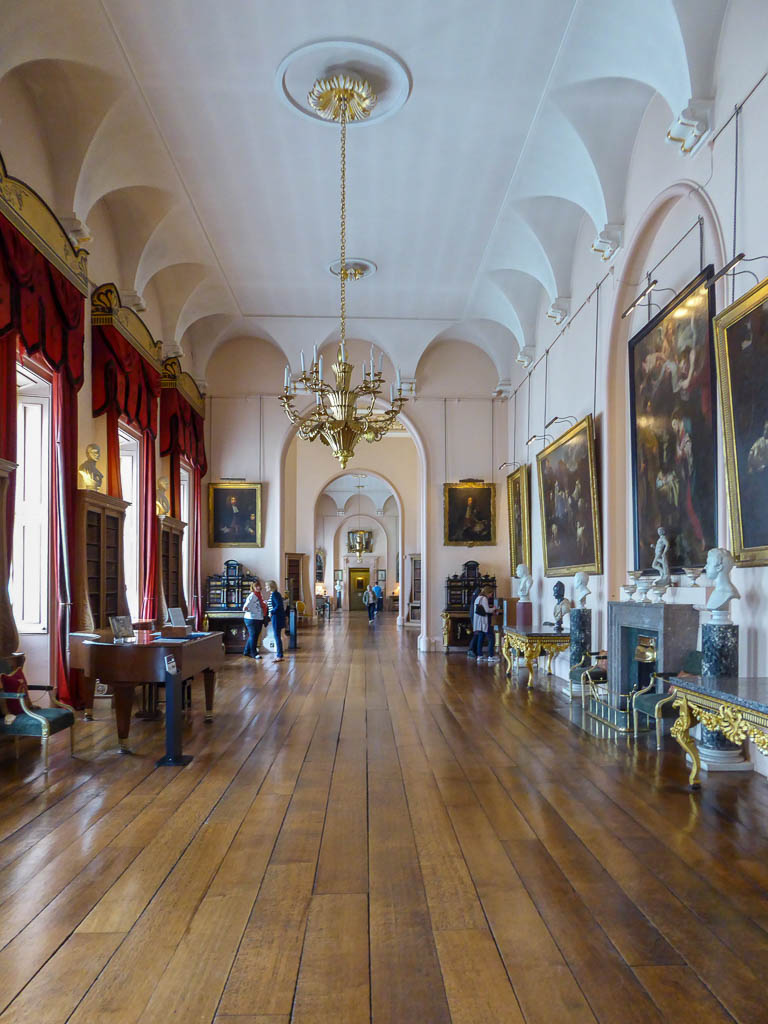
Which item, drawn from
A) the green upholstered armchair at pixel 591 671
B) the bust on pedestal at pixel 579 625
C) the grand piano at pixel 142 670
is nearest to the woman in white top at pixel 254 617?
the bust on pedestal at pixel 579 625

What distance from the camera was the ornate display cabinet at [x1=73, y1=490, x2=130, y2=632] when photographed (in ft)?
27.7

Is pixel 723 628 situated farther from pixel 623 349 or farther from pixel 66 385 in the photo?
pixel 66 385

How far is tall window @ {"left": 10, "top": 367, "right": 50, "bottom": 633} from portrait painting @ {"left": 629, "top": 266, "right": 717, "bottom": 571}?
6.54m

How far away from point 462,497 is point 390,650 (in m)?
3.51

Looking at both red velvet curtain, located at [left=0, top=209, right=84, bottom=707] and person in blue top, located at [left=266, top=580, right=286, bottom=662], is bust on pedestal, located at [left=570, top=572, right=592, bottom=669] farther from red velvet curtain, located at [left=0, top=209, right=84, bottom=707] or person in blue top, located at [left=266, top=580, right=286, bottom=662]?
red velvet curtain, located at [left=0, top=209, right=84, bottom=707]

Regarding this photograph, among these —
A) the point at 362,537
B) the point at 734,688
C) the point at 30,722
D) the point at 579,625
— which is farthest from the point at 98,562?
the point at 362,537

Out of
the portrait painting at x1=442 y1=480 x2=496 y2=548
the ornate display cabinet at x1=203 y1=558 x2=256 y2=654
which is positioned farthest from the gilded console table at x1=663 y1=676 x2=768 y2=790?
the ornate display cabinet at x1=203 y1=558 x2=256 y2=654

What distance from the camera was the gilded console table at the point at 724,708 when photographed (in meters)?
4.11

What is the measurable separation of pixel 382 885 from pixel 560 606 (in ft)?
22.1

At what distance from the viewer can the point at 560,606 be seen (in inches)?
393

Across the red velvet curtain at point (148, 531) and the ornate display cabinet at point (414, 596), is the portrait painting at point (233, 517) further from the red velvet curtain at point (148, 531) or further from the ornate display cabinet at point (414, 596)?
the ornate display cabinet at point (414, 596)

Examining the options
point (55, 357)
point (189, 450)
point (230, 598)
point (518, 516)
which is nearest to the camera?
point (55, 357)

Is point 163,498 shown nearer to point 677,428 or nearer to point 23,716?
point 23,716

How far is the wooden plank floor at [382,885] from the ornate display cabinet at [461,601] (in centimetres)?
838
